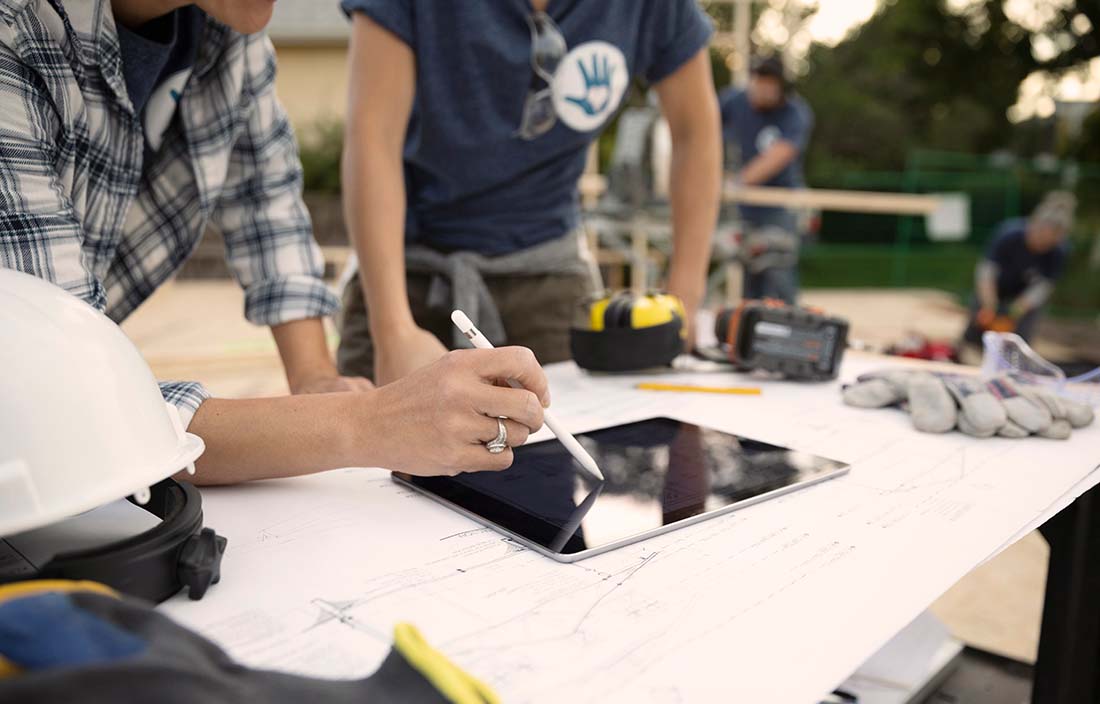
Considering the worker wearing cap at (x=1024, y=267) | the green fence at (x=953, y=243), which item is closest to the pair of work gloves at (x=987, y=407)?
the worker wearing cap at (x=1024, y=267)

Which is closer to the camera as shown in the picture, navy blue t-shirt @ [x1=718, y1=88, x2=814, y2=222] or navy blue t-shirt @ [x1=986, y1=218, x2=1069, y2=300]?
navy blue t-shirt @ [x1=718, y1=88, x2=814, y2=222]

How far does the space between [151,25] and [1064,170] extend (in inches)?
403

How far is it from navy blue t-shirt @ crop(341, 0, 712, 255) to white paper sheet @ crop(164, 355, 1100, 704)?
774 mm

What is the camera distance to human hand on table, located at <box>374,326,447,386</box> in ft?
4.26

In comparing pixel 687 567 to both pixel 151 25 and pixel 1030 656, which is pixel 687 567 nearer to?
pixel 151 25

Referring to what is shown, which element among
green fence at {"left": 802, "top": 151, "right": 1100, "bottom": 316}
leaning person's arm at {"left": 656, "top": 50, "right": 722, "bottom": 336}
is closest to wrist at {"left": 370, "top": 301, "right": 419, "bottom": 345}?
leaning person's arm at {"left": 656, "top": 50, "right": 722, "bottom": 336}

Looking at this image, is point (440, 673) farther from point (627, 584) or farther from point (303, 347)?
point (303, 347)

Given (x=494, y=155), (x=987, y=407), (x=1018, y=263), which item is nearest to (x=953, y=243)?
(x=1018, y=263)

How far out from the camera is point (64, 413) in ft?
2.00

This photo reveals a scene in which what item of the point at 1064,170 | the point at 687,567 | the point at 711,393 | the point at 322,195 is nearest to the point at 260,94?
the point at 711,393

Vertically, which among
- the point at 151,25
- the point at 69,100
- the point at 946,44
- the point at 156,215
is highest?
the point at 946,44

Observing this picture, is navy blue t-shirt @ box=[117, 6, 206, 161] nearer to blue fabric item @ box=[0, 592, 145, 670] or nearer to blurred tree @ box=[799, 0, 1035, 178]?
blue fabric item @ box=[0, 592, 145, 670]

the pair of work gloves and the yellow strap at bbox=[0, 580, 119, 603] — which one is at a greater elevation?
the yellow strap at bbox=[0, 580, 119, 603]

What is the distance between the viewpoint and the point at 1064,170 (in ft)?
30.5
